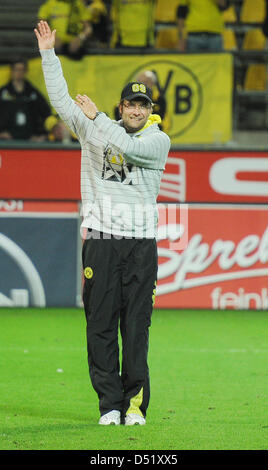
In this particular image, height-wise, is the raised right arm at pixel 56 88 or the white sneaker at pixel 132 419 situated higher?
the raised right arm at pixel 56 88

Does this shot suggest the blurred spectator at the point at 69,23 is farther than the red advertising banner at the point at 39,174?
Yes

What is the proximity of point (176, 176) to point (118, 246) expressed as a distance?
6226mm

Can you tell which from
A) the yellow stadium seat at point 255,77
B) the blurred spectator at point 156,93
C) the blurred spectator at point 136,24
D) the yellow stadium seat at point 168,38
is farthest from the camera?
the yellow stadium seat at point 255,77

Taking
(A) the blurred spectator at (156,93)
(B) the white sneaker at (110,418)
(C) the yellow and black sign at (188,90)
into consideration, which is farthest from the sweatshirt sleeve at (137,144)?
(C) the yellow and black sign at (188,90)

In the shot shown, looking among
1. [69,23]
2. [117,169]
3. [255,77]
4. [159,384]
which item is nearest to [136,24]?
[69,23]

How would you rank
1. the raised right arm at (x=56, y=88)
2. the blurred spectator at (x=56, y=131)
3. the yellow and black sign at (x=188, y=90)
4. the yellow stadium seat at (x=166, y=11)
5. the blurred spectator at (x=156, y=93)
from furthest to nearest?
1. the yellow stadium seat at (x=166, y=11)
2. the yellow and black sign at (x=188, y=90)
3. the blurred spectator at (x=56, y=131)
4. the blurred spectator at (x=156, y=93)
5. the raised right arm at (x=56, y=88)

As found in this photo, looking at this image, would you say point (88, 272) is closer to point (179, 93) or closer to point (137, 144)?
point (137, 144)

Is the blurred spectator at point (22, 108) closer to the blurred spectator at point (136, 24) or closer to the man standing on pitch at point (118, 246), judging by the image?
the blurred spectator at point (136, 24)

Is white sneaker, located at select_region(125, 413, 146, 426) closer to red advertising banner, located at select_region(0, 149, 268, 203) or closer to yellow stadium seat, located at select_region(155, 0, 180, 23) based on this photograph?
red advertising banner, located at select_region(0, 149, 268, 203)

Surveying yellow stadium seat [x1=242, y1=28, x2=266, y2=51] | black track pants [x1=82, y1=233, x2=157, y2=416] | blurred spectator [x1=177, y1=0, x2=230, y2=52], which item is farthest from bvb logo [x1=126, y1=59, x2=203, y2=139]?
black track pants [x1=82, y1=233, x2=157, y2=416]

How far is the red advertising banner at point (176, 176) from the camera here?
12461 mm

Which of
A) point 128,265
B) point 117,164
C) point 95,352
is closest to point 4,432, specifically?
point 95,352

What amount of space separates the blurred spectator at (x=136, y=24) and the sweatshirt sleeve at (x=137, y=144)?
9.23 metres

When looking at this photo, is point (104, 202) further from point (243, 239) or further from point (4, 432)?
point (243, 239)
